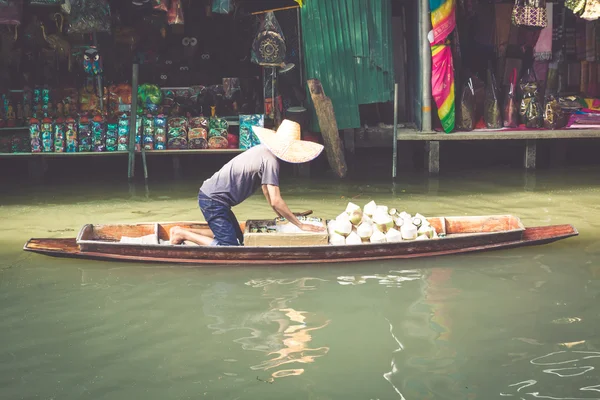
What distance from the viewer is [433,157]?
39.1ft

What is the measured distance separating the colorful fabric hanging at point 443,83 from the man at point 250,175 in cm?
453

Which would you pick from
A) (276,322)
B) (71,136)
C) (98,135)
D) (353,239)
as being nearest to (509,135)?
(353,239)

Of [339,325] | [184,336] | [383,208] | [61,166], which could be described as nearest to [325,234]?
[383,208]

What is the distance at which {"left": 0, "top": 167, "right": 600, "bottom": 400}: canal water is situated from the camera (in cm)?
499

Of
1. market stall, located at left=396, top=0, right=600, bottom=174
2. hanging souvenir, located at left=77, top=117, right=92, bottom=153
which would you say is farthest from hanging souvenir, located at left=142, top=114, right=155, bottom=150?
market stall, located at left=396, top=0, right=600, bottom=174

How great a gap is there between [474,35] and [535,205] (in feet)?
12.3

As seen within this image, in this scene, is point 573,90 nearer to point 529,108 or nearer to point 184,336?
point 529,108

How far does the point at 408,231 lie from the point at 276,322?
75.4 inches

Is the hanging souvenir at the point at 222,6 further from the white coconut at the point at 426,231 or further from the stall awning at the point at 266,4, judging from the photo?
the white coconut at the point at 426,231

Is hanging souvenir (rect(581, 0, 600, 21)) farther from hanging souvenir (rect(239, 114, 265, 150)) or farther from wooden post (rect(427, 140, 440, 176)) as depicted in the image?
hanging souvenir (rect(239, 114, 265, 150))

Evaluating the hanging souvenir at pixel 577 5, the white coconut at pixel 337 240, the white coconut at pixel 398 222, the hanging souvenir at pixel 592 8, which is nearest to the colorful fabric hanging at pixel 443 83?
the hanging souvenir at pixel 577 5

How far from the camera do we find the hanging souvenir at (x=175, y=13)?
11.5 meters

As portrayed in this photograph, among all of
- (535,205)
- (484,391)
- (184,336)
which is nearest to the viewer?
(484,391)

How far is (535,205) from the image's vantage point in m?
9.87
